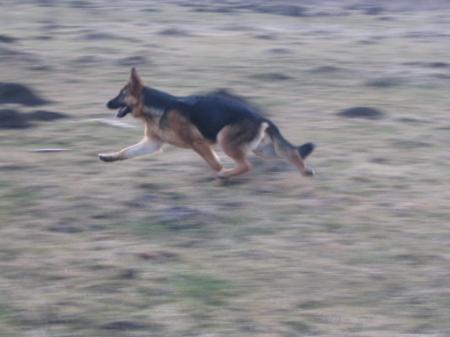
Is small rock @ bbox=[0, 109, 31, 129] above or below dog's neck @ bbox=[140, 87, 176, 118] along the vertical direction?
below

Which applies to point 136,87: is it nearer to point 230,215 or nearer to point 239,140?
point 239,140

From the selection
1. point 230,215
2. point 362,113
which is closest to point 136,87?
point 230,215

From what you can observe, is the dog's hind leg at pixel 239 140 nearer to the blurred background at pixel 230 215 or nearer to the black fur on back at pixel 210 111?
the black fur on back at pixel 210 111

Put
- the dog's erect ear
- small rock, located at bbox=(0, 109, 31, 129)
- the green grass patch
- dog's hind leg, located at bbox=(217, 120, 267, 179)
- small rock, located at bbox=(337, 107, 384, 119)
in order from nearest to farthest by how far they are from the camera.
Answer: the green grass patch
dog's hind leg, located at bbox=(217, 120, 267, 179)
the dog's erect ear
small rock, located at bbox=(0, 109, 31, 129)
small rock, located at bbox=(337, 107, 384, 119)

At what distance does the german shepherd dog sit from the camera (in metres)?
9.28

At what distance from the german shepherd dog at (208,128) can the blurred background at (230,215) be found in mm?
232

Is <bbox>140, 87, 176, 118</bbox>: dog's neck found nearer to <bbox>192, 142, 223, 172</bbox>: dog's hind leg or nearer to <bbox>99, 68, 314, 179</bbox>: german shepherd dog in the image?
<bbox>99, 68, 314, 179</bbox>: german shepherd dog

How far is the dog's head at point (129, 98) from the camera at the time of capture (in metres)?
9.62

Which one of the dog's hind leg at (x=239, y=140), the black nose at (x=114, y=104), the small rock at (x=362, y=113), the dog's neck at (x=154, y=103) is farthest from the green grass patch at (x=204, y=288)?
the small rock at (x=362, y=113)

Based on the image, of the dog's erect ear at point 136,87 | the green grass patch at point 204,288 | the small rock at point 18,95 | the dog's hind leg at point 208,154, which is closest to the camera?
the green grass patch at point 204,288

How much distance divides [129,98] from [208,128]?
88 centimetres

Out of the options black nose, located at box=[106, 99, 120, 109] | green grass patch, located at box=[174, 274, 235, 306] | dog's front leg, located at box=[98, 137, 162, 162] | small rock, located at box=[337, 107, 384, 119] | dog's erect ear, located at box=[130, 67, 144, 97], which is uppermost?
dog's erect ear, located at box=[130, 67, 144, 97]

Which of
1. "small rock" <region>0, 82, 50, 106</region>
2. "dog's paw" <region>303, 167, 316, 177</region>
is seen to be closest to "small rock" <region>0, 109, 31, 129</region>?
"small rock" <region>0, 82, 50, 106</region>

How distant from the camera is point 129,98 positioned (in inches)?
381
